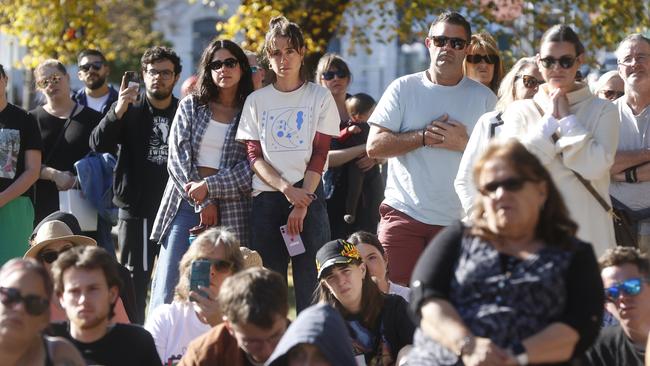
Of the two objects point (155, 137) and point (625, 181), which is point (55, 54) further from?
point (625, 181)

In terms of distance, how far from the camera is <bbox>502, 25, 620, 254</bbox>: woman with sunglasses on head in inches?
219

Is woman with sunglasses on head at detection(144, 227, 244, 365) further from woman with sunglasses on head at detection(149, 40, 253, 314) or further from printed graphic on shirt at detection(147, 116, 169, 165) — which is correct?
printed graphic on shirt at detection(147, 116, 169, 165)

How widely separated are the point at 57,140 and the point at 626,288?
197 inches

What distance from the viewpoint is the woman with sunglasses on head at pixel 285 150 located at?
695 cm

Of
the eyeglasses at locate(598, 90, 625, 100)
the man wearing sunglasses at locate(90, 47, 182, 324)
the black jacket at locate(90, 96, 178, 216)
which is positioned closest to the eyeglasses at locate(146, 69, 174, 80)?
the man wearing sunglasses at locate(90, 47, 182, 324)

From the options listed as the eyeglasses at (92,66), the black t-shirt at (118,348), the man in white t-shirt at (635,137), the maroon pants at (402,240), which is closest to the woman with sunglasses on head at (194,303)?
the black t-shirt at (118,348)

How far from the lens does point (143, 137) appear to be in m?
7.95

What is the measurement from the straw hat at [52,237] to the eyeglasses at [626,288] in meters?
2.80

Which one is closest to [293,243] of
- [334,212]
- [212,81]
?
[212,81]

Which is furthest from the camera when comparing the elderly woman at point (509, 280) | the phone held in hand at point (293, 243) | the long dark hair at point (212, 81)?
the long dark hair at point (212, 81)

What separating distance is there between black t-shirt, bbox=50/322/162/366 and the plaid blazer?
213 centimetres

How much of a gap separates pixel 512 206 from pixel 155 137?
434 centimetres

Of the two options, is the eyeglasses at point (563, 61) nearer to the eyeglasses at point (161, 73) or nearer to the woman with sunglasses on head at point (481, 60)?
the woman with sunglasses on head at point (481, 60)

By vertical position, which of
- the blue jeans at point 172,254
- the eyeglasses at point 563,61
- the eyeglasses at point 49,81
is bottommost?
the blue jeans at point 172,254
